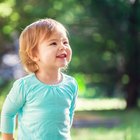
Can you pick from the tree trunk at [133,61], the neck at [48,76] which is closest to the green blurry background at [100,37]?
the tree trunk at [133,61]

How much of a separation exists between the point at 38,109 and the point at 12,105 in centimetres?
14

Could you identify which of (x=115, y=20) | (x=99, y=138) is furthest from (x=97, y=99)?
(x=99, y=138)

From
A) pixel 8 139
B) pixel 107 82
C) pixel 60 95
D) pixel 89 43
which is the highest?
pixel 60 95

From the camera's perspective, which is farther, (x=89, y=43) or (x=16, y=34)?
(x=16, y=34)

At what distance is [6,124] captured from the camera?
3338mm

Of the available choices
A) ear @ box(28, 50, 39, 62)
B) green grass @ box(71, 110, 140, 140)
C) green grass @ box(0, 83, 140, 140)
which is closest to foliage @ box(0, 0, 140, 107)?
green grass @ box(0, 83, 140, 140)

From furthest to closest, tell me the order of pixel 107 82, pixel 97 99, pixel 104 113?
pixel 97 99
pixel 107 82
pixel 104 113

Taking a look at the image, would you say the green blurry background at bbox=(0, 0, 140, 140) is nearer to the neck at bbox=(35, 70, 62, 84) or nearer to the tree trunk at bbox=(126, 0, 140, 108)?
the tree trunk at bbox=(126, 0, 140, 108)

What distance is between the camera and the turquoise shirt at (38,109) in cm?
325

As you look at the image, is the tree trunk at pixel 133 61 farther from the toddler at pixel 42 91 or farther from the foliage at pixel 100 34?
the toddler at pixel 42 91

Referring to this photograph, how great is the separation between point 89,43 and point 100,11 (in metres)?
0.79

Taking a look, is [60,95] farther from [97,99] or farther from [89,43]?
[97,99]

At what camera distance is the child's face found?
3322 millimetres

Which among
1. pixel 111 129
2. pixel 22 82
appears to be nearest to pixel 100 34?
pixel 111 129
